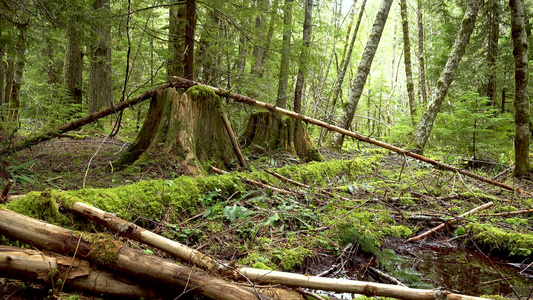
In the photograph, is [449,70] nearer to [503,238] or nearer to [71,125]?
[503,238]

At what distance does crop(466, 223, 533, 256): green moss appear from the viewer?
11.7ft

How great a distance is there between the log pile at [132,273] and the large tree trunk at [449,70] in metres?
7.93

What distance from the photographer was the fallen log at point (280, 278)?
1.95 meters

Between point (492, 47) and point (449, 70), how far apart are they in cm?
552

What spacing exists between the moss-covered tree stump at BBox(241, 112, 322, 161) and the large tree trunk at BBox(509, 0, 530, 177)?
4.46 m

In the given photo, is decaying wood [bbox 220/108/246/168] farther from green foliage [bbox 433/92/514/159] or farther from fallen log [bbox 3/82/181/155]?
green foliage [bbox 433/92/514/159]

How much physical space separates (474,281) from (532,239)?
1.25 metres

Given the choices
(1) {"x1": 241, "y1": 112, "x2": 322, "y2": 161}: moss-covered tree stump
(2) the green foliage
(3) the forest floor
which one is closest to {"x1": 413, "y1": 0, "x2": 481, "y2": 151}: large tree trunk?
(2) the green foliage

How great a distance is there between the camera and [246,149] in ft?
24.0

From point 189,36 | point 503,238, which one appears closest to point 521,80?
point 503,238

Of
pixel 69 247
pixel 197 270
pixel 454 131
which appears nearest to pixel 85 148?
pixel 69 247

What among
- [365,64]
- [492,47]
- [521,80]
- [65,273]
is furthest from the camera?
[492,47]

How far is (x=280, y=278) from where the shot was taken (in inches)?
Answer: 84.6

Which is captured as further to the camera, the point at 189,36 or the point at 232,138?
the point at 189,36
